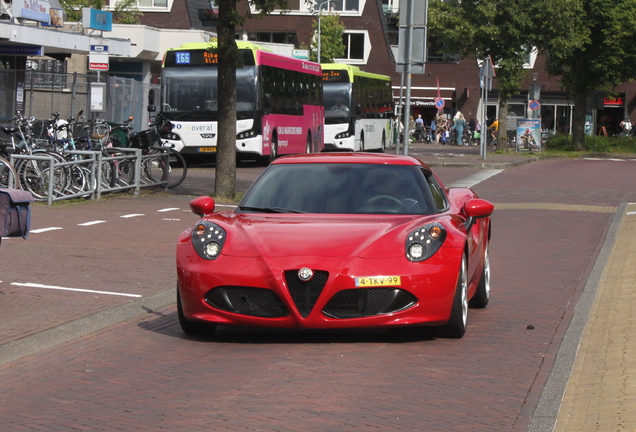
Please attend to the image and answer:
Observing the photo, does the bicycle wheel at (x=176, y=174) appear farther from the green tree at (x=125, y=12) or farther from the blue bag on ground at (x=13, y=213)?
the green tree at (x=125, y=12)

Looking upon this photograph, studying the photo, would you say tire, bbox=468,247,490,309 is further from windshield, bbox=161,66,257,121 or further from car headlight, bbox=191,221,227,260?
windshield, bbox=161,66,257,121

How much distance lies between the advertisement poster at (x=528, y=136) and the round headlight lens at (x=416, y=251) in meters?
41.7

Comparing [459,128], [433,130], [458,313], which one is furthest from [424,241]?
[433,130]

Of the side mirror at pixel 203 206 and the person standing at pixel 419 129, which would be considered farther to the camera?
the person standing at pixel 419 129

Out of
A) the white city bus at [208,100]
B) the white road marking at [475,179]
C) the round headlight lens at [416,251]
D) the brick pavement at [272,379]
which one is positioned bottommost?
the brick pavement at [272,379]

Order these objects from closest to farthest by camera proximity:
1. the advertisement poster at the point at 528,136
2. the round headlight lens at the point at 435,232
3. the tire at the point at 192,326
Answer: the round headlight lens at the point at 435,232
the tire at the point at 192,326
the advertisement poster at the point at 528,136

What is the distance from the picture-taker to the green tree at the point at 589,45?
45.3 m

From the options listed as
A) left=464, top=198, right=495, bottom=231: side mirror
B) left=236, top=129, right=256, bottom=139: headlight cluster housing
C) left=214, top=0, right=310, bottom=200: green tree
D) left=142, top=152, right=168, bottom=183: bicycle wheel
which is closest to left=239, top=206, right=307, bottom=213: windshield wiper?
left=464, top=198, right=495, bottom=231: side mirror

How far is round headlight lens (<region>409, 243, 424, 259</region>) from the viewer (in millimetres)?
7008

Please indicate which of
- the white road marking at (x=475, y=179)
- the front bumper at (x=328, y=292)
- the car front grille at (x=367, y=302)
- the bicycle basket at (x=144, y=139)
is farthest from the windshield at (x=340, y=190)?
the white road marking at (x=475, y=179)

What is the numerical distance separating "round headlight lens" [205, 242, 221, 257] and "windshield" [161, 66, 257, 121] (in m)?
22.0

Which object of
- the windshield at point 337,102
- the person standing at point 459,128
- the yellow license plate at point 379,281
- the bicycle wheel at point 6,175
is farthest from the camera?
the person standing at point 459,128

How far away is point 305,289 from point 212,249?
2.44ft

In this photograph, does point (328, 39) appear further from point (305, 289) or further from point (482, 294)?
point (305, 289)
